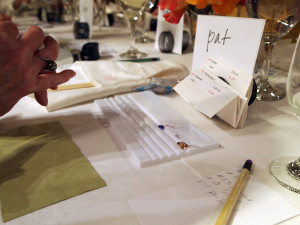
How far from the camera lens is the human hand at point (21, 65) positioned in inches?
16.6

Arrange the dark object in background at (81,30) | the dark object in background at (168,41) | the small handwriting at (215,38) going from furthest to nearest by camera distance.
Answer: the dark object in background at (81,30), the dark object in background at (168,41), the small handwriting at (215,38)

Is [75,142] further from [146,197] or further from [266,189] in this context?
[266,189]

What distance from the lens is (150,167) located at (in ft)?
1.40

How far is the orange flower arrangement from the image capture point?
2.33 feet

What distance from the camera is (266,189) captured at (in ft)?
1.26

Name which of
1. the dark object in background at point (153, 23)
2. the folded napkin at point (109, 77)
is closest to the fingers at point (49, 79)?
the folded napkin at point (109, 77)

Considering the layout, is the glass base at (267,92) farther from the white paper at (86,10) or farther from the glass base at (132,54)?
the white paper at (86,10)

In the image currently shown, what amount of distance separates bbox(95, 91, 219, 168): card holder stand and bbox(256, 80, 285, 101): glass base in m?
0.24

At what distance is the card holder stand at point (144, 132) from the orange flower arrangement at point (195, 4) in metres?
0.28

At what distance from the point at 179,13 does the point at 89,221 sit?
77 cm

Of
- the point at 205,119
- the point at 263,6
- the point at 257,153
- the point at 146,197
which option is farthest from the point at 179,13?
the point at 146,197

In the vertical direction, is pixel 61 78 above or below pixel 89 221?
above

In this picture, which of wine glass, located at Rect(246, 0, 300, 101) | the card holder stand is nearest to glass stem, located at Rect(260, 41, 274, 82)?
wine glass, located at Rect(246, 0, 300, 101)

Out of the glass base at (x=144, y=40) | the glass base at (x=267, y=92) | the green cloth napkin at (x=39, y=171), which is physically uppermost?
the glass base at (x=144, y=40)
